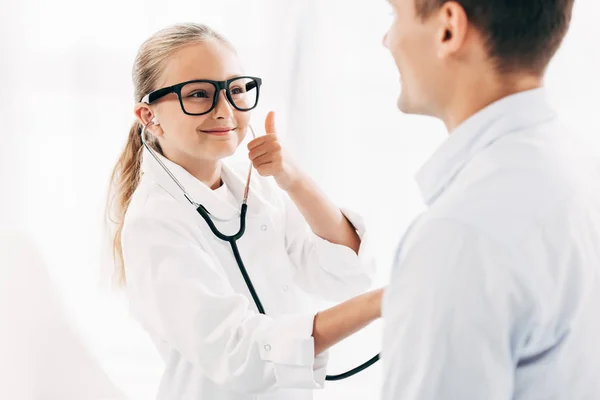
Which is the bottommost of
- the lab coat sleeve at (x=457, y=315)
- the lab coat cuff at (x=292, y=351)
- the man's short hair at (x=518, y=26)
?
the lab coat cuff at (x=292, y=351)

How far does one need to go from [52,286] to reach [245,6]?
112 cm

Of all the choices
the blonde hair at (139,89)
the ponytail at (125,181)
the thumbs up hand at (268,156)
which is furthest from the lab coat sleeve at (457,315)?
the ponytail at (125,181)

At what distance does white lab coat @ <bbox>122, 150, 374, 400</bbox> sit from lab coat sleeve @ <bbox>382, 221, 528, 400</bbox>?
0.43 meters

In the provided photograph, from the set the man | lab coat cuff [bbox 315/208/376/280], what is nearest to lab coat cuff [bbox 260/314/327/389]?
lab coat cuff [bbox 315/208/376/280]

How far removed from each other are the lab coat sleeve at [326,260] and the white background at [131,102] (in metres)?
0.85

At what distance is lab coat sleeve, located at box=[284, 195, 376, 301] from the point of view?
4.88 ft

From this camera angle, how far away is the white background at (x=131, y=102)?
2.38 metres

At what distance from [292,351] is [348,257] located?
34 cm

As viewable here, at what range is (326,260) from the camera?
4.89 feet

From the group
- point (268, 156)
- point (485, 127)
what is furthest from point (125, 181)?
point (485, 127)

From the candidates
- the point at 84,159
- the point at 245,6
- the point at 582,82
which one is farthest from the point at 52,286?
the point at 582,82

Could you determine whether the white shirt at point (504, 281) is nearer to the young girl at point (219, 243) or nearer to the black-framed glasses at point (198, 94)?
the young girl at point (219, 243)

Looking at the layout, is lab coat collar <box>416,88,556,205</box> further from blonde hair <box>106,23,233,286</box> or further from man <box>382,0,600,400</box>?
blonde hair <box>106,23,233,286</box>

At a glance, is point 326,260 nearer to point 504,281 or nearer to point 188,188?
point 188,188
